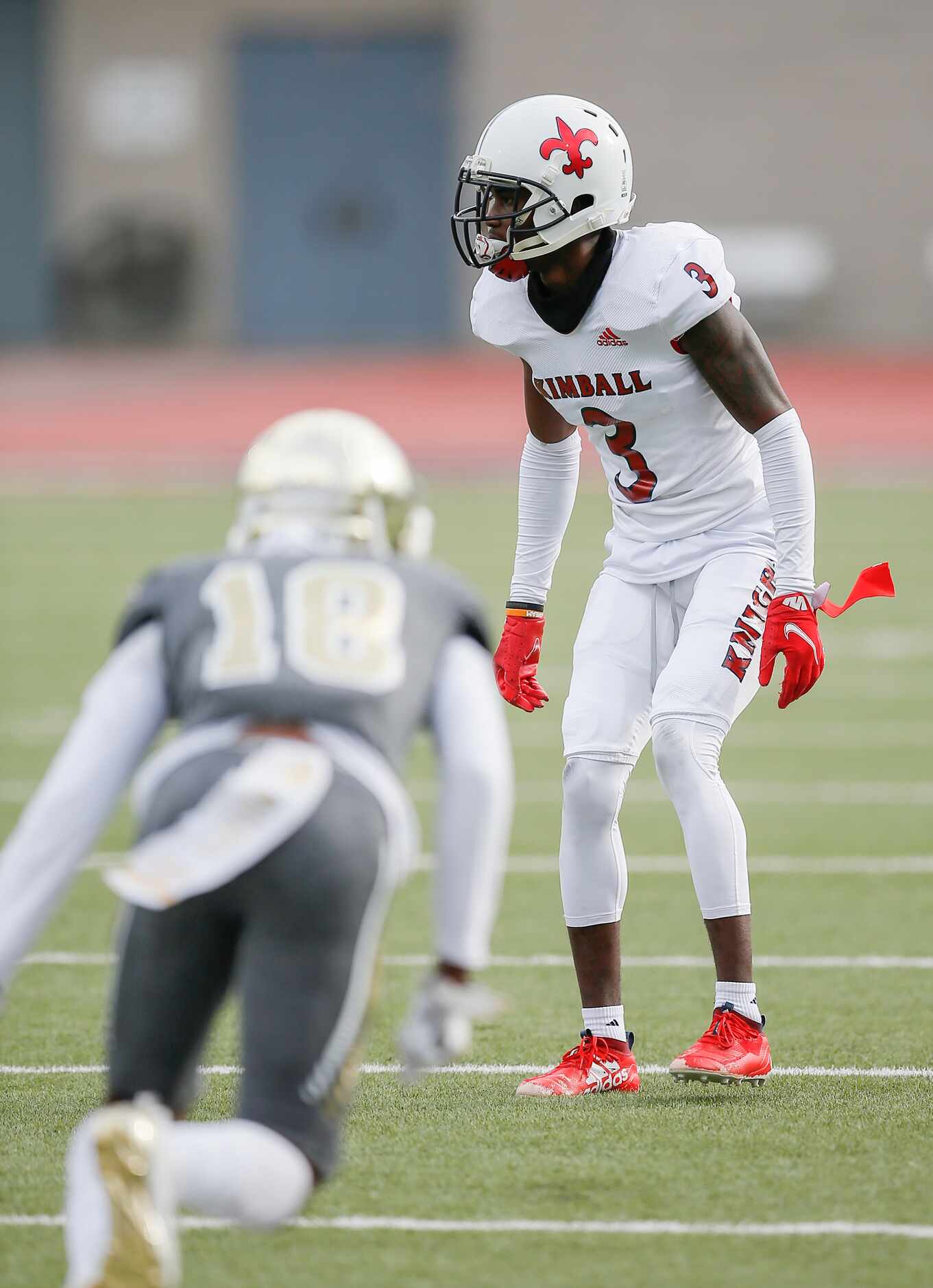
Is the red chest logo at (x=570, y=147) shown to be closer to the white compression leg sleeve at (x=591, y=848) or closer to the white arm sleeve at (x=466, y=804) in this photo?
the white compression leg sleeve at (x=591, y=848)

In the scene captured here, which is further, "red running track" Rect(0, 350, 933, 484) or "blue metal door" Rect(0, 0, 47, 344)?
"blue metal door" Rect(0, 0, 47, 344)

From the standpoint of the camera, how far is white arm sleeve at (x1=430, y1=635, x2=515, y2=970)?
264cm

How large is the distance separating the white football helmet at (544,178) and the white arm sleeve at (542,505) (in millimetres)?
539

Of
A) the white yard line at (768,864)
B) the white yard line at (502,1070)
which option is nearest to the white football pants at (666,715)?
the white yard line at (502,1070)

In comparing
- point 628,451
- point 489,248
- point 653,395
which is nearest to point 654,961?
point 628,451

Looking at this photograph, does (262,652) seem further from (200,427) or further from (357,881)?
(200,427)

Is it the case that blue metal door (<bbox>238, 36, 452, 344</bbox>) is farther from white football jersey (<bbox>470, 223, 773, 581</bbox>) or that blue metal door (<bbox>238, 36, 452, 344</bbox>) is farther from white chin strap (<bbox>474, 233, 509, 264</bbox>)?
white chin strap (<bbox>474, 233, 509, 264</bbox>)

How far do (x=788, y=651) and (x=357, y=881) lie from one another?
5.19 ft

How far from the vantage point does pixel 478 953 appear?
2658 millimetres

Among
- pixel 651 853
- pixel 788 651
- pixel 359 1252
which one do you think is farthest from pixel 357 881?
pixel 651 853

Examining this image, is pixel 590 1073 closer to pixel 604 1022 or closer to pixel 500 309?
pixel 604 1022

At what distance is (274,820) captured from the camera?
250 centimetres

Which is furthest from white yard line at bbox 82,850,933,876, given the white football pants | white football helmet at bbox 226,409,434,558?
white football helmet at bbox 226,409,434,558

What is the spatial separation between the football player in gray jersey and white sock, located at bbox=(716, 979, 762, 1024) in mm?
1404
